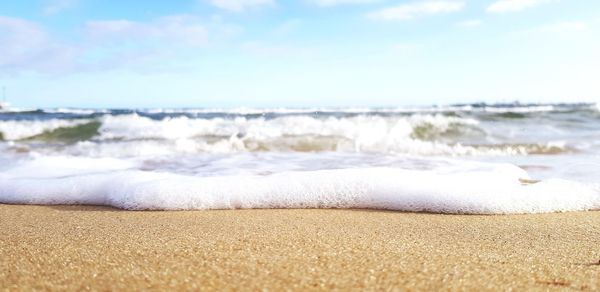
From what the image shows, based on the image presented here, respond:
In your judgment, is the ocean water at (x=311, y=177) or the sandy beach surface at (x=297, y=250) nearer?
the sandy beach surface at (x=297, y=250)

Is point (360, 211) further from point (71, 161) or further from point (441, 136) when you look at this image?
point (441, 136)

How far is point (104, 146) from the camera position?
340 inches

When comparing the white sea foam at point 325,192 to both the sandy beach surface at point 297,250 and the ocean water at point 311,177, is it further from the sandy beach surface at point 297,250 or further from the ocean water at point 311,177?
the sandy beach surface at point 297,250

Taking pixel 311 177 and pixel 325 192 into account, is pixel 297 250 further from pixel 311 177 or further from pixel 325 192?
pixel 311 177

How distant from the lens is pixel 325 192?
3.55 metres

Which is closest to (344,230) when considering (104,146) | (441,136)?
(104,146)

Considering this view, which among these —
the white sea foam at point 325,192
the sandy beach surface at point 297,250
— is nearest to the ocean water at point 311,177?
the white sea foam at point 325,192

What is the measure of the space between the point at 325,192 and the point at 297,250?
152 cm

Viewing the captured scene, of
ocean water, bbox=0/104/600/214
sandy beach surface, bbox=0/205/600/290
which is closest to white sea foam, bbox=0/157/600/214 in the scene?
ocean water, bbox=0/104/600/214

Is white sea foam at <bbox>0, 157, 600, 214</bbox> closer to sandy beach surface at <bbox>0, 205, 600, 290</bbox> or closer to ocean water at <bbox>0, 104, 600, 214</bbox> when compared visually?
ocean water at <bbox>0, 104, 600, 214</bbox>

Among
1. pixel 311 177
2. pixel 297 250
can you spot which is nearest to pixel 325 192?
pixel 311 177

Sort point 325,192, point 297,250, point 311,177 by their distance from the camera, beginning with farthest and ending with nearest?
point 311,177, point 325,192, point 297,250

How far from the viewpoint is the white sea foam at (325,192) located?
11.3 feet

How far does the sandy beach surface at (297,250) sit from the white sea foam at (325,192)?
160 mm
